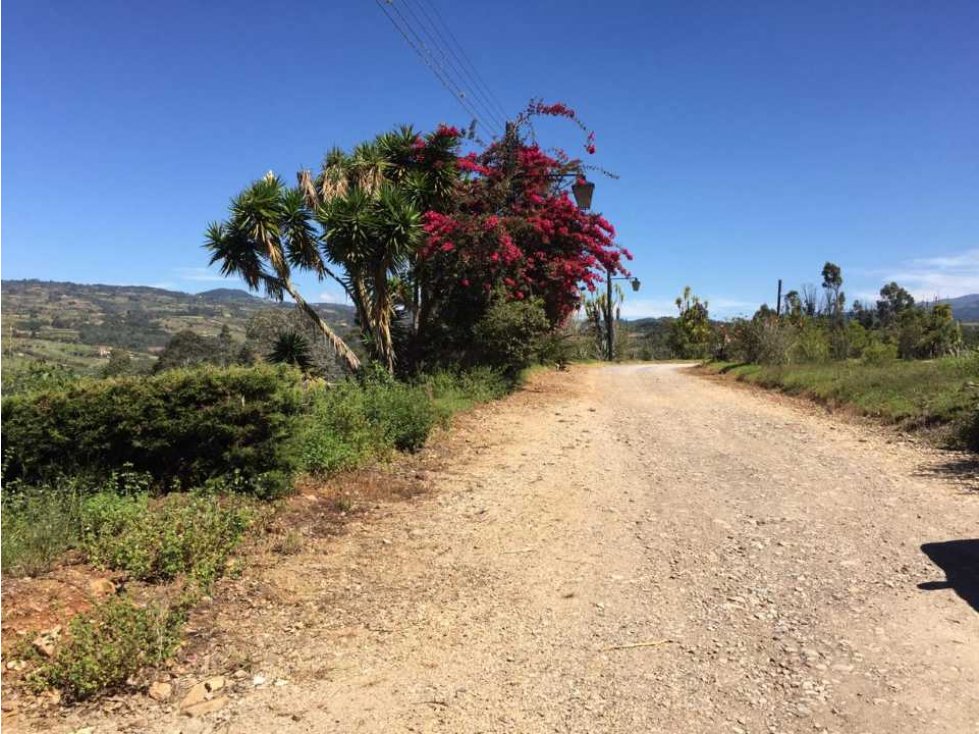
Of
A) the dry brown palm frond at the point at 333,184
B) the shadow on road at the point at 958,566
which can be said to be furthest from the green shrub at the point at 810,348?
the shadow on road at the point at 958,566

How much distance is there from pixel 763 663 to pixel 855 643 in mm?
631

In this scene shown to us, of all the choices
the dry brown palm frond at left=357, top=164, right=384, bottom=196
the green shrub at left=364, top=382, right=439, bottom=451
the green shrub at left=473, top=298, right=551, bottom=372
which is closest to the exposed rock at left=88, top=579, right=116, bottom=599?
the green shrub at left=364, top=382, right=439, bottom=451

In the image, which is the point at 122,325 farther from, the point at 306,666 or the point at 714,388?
the point at 306,666

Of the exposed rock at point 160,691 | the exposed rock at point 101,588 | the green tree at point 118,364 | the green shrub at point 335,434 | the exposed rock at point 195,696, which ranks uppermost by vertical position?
the green tree at point 118,364

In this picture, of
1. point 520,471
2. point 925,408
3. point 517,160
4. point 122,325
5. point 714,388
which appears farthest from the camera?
point 122,325

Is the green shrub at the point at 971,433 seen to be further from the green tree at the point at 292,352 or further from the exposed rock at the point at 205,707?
the green tree at the point at 292,352

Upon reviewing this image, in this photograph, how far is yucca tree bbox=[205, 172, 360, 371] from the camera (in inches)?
503

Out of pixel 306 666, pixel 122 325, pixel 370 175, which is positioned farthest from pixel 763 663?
pixel 122 325

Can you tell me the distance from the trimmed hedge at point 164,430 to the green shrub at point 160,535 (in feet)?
2.04

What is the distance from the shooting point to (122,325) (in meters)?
23.0

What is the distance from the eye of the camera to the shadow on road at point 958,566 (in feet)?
14.7

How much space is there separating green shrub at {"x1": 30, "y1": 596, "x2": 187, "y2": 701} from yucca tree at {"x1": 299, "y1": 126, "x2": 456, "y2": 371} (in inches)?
371

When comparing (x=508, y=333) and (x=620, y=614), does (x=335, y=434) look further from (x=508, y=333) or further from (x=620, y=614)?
(x=508, y=333)

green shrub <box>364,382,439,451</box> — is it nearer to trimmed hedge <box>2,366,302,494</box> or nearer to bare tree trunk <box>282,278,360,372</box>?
trimmed hedge <box>2,366,302,494</box>
